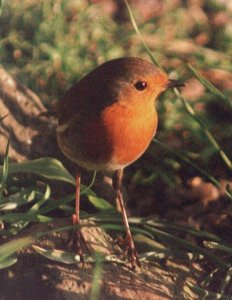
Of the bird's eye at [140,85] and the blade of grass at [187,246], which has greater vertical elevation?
the bird's eye at [140,85]

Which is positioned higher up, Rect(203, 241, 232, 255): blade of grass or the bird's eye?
the bird's eye

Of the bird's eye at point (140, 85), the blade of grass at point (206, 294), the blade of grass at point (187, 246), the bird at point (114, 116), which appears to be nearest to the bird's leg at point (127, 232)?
the bird at point (114, 116)

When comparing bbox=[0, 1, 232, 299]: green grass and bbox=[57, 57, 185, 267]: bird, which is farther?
bbox=[0, 1, 232, 299]: green grass

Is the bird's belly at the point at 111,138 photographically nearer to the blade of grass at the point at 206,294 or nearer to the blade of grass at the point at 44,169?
the blade of grass at the point at 44,169

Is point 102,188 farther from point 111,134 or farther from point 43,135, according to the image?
point 111,134

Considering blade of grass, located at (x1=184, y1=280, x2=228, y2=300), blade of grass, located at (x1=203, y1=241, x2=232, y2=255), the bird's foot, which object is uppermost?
the bird's foot

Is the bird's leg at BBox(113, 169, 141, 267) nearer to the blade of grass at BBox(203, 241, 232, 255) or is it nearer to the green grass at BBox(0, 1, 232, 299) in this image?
the green grass at BBox(0, 1, 232, 299)

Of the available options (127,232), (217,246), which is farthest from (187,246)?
(127,232)

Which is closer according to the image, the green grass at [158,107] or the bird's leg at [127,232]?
the bird's leg at [127,232]

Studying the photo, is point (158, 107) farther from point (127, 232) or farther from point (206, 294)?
point (206, 294)

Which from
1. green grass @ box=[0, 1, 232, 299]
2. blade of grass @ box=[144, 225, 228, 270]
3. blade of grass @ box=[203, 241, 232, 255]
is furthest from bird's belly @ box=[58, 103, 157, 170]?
blade of grass @ box=[203, 241, 232, 255]
